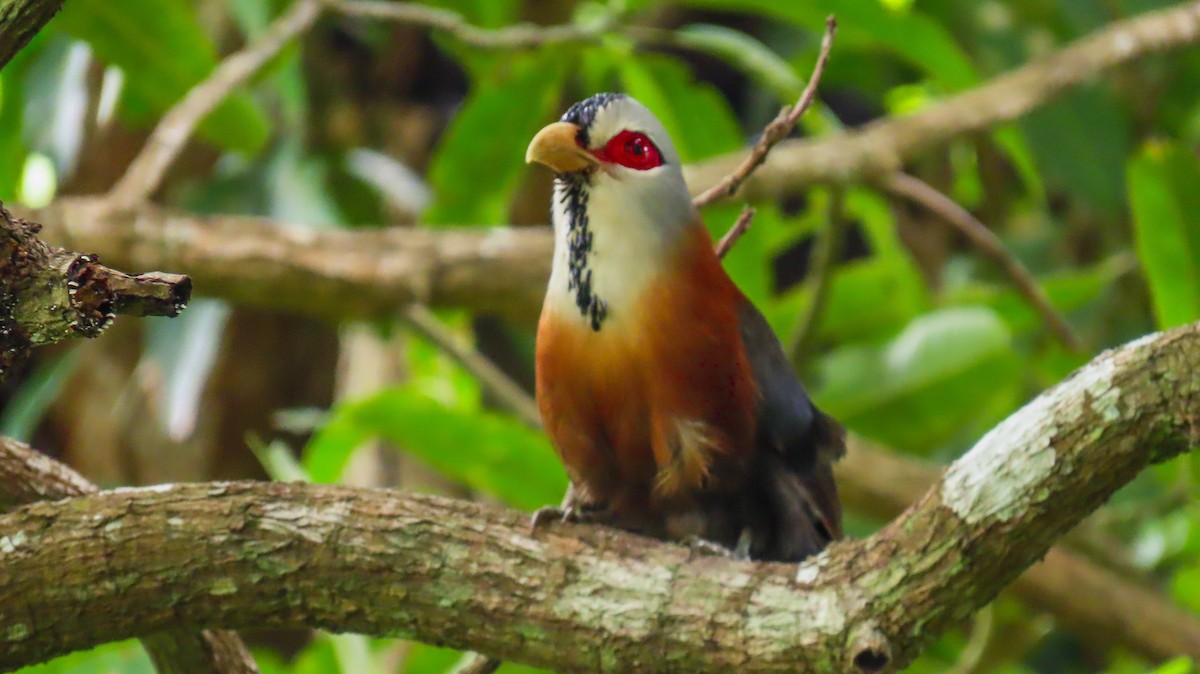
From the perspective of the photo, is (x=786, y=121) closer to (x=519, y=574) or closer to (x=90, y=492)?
(x=519, y=574)

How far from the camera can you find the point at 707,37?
11.7 ft

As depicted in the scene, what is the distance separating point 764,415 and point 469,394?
2847 millimetres

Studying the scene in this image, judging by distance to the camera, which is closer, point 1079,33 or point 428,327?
point 428,327

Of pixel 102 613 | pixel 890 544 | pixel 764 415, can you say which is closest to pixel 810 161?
pixel 764 415

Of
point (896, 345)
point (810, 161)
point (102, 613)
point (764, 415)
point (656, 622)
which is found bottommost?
point (102, 613)

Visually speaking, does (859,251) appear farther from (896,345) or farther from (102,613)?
(102,613)

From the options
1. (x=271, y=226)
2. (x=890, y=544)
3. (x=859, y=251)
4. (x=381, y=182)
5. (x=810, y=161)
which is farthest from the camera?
(x=859, y=251)

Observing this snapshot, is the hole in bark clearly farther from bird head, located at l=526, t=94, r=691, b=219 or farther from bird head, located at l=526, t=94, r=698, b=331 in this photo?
bird head, located at l=526, t=94, r=691, b=219

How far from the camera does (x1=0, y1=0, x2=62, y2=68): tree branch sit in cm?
133

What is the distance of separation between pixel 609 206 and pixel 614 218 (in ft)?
A: 0.07

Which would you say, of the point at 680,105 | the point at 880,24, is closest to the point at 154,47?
the point at 680,105

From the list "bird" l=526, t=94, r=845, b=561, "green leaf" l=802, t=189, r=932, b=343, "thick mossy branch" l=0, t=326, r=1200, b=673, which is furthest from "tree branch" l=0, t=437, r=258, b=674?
"green leaf" l=802, t=189, r=932, b=343

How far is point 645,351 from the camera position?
1878 millimetres

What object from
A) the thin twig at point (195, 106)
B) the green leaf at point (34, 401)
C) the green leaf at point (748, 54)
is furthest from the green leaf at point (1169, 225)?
the green leaf at point (34, 401)
